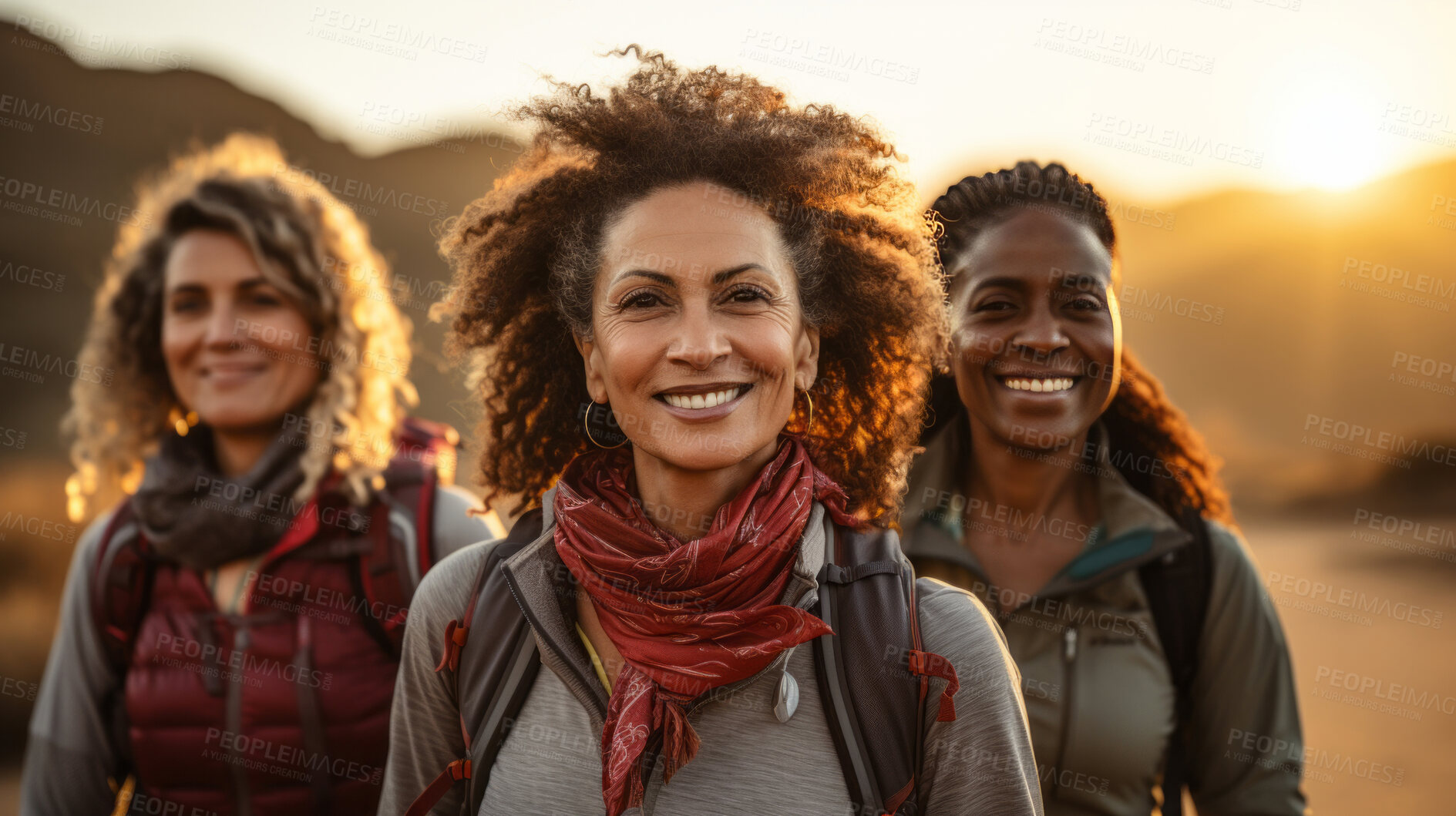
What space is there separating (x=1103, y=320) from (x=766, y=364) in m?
1.32

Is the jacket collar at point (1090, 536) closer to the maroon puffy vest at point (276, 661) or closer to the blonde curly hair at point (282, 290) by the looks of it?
the maroon puffy vest at point (276, 661)

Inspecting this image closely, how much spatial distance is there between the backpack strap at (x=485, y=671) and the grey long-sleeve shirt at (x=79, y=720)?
3.45ft

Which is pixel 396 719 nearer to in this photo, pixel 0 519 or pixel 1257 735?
pixel 1257 735

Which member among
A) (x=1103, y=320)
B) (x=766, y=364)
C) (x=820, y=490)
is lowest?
(x=820, y=490)

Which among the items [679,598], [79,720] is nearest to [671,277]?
[679,598]

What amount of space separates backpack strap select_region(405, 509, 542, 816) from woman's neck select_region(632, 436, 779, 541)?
1.35 ft

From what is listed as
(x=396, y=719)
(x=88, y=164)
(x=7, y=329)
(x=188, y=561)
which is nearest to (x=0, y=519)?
(x=7, y=329)

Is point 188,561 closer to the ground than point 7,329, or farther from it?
closer to the ground

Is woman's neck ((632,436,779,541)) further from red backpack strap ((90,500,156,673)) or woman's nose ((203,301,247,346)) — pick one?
red backpack strap ((90,500,156,673))

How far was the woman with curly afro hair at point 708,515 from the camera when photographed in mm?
2025

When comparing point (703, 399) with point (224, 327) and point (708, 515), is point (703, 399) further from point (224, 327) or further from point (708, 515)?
point (224, 327)

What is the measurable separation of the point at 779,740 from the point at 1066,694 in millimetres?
1243

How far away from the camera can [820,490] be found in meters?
2.36

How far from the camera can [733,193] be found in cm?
234
